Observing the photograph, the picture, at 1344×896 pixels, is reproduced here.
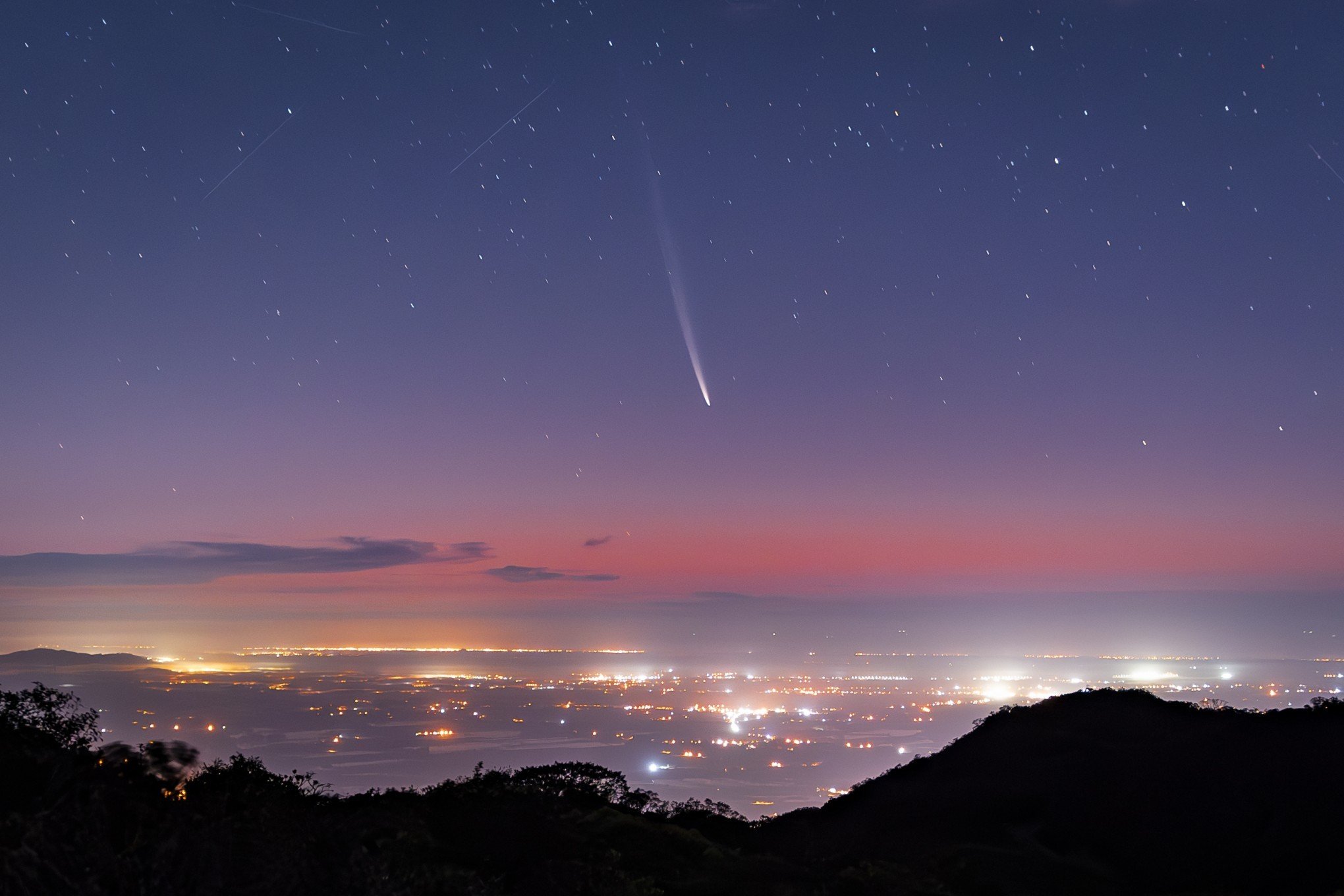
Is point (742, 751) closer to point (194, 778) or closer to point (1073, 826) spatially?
point (1073, 826)

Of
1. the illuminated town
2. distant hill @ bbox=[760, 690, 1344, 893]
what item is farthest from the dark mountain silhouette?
the illuminated town

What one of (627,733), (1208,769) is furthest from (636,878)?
(627,733)

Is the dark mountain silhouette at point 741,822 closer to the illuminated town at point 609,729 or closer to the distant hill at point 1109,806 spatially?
the distant hill at point 1109,806

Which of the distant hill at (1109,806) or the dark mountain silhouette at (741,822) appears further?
the distant hill at (1109,806)

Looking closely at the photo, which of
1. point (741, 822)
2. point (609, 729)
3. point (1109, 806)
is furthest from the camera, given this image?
point (609, 729)

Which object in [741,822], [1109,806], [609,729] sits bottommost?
[609,729]

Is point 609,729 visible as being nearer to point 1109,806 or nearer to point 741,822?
point 741,822

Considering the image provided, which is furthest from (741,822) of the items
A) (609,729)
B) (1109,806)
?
(609,729)

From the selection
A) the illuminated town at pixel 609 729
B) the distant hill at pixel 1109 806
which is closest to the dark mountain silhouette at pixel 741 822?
the distant hill at pixel 1109 806
